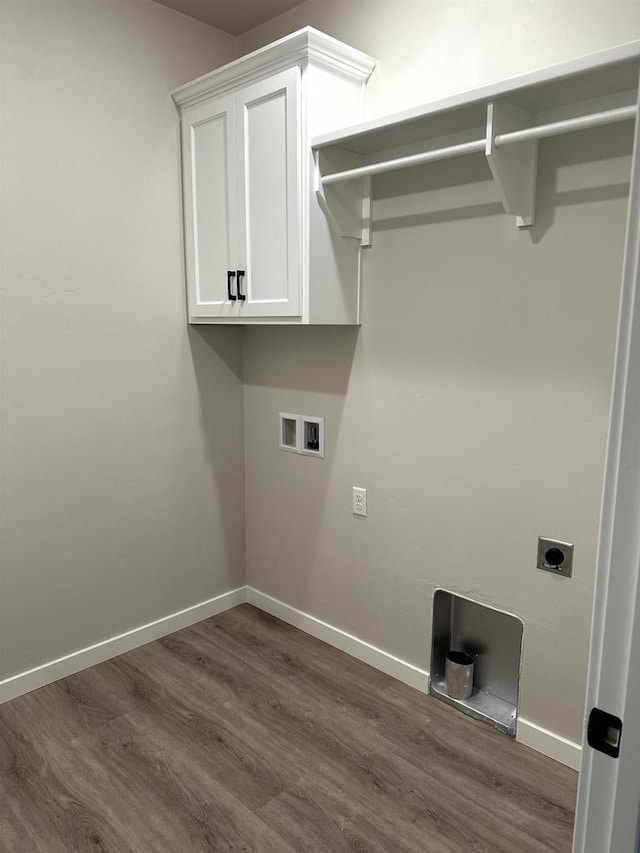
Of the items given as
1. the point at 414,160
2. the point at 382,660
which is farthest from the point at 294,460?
the point at 414,160

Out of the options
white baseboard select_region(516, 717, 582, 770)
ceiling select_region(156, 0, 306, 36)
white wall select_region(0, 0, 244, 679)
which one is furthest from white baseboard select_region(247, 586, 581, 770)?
ceiling select_region(156, 0, 306, 36)

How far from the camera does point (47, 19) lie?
2.24 meters

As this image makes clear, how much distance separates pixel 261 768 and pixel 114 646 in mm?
983

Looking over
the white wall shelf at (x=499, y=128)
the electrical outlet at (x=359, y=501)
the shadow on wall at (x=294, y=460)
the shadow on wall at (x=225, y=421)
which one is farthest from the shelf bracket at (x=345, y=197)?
the electrical outlet at (x=359, y=501)

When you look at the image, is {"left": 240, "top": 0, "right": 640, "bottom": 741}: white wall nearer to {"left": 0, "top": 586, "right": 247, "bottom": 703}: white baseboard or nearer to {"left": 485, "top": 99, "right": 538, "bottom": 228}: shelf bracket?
{"left": 485, "top": 99, "right": 538, "bottom": 228}: shelf bracket

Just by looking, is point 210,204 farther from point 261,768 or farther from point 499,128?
point 261,768

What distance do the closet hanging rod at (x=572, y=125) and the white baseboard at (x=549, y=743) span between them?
74.9 inches

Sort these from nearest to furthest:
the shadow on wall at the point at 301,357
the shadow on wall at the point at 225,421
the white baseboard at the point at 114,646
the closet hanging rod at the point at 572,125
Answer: the closet hanging rod at the point at 572,125 → the white baseboard at the point at 114,646 → the shadow on wall at the point at 301,357 → the shadow on wall at the point at 225,421

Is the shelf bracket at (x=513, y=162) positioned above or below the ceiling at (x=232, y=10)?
below

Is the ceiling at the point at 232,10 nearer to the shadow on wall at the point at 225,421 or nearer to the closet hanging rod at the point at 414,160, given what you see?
the closet hanging rod at the point at 414,160

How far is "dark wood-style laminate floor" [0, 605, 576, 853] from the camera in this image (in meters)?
1.81

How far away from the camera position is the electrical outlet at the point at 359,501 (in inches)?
103

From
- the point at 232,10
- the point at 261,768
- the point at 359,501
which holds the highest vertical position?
the point at 232,10

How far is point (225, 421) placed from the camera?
305 centimetres
